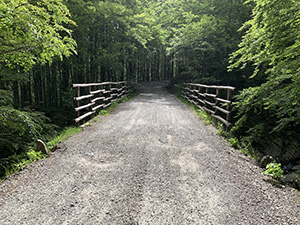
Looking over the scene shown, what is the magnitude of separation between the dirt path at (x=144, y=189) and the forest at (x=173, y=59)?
4.03 feet

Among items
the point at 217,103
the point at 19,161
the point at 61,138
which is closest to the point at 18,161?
the point at 19,161

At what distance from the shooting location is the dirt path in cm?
221

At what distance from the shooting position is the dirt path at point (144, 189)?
2.21 metres

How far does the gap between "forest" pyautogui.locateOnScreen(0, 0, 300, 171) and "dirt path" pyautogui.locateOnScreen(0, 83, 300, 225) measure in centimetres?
123

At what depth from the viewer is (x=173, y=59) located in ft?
47.6

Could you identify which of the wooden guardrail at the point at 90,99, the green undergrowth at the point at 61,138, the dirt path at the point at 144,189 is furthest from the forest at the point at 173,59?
the dirt path at the point at 144,189

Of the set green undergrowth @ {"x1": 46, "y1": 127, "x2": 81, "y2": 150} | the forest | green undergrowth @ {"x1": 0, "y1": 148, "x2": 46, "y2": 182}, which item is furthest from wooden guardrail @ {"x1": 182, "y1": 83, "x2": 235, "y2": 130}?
green undergrowth @ {"x1": 0, "y1": 148, "x2": 46, "y2": 182}

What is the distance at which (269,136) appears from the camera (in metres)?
6.83

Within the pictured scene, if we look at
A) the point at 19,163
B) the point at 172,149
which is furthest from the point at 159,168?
the point at 19,163

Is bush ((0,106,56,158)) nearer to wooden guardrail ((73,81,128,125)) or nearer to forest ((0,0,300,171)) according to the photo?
forest ((0,0,300,171))

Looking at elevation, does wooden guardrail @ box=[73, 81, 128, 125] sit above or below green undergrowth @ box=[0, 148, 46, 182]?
above

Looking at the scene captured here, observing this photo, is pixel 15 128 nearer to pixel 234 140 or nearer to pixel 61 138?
pixel 61 138

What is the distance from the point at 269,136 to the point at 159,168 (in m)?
5.51

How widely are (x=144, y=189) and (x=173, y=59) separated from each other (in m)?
13.1
